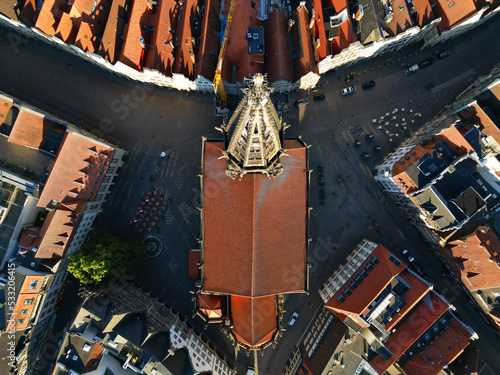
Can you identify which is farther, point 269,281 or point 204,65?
point 204,65

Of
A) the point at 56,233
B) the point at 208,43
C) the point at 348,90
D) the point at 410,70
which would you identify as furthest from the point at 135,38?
the point at 410,70

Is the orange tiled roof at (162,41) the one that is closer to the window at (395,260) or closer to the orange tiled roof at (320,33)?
the orange tiled roof at (320,33)

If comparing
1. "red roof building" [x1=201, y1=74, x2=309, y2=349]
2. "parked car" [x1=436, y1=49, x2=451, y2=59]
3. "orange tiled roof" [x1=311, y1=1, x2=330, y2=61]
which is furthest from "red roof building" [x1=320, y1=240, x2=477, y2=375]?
"parked car" [x1=436, y1=49, x2=451, y2=59]

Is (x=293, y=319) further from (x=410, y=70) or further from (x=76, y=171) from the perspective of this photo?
(x=410, y=70)

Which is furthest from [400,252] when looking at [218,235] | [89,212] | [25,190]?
[25,190]

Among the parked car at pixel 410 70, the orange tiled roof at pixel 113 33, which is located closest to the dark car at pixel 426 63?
the parked car at pixel 410 70

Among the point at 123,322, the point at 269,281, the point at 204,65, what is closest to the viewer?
the point at 269,281

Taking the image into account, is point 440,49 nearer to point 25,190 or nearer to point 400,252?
point 400,252

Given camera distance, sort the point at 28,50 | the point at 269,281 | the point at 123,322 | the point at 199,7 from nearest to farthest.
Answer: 1. the point at 269,281
2. the point at 123,322
3. the point at 199,7
4. the point at 28,50
